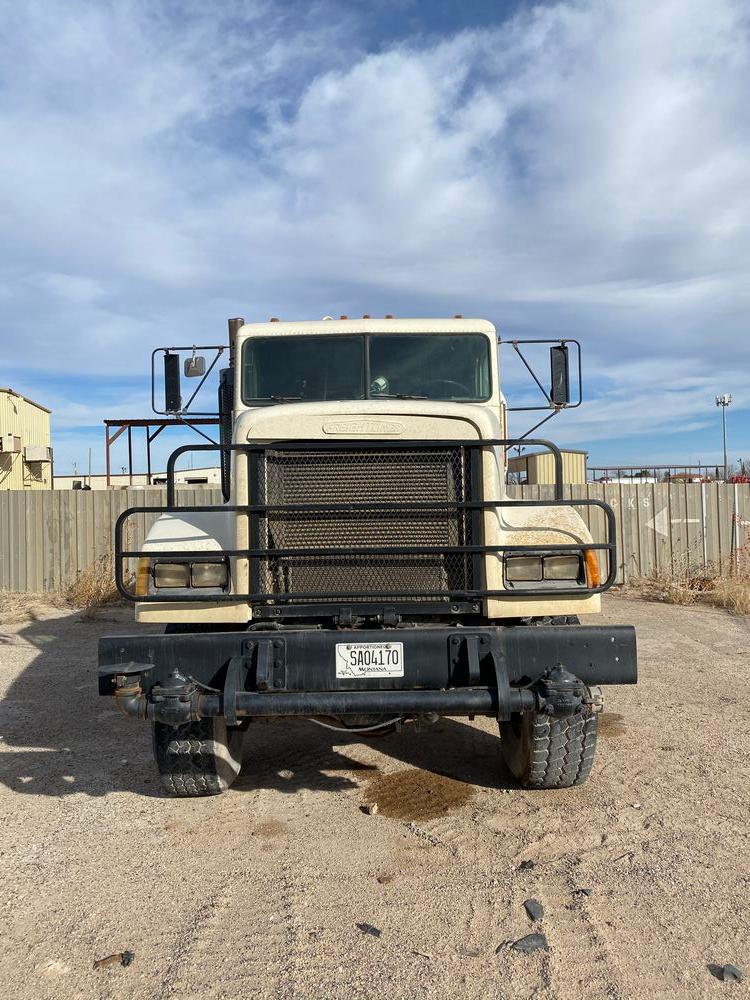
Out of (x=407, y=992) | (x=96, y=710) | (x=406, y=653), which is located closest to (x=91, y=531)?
(x=96, y=710)

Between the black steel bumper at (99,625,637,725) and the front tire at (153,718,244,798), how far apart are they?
0.55 metres

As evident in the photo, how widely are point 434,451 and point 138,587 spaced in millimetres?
1666

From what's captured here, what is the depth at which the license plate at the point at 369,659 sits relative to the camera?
11.2ft

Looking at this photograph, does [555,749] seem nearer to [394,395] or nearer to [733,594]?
[394,395]

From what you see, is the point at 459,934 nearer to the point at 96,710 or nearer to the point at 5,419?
the point at 96,710

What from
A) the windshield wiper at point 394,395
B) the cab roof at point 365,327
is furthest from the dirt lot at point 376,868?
the cab roof at point 365,327

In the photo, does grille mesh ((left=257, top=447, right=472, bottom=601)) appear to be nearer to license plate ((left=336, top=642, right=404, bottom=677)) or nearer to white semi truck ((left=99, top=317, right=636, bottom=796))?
white semi truck ((left=99, top=317, right=636, bottom=796))

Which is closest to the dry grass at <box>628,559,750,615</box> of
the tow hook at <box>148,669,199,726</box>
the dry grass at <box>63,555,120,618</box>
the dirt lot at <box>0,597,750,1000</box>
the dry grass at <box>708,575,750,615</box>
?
the dry grass at <box>708,575,750,615</box>

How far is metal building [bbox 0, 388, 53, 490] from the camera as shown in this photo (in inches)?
766

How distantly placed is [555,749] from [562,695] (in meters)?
0.83

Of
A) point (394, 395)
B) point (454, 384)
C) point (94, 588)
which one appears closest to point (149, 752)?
point (394, 395)

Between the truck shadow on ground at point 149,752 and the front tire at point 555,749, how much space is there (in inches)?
12.8

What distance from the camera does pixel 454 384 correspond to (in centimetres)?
481

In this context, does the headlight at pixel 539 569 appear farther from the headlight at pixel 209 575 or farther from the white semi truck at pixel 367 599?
the headlight at pixel 209 575
